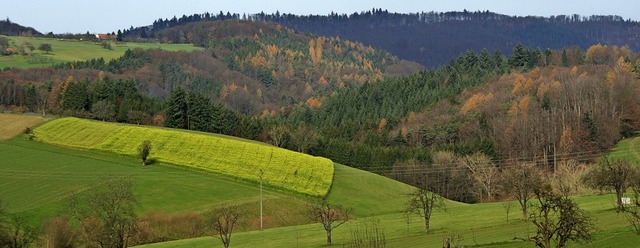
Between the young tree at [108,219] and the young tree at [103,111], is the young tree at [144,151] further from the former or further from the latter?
the young tree at [103,111]

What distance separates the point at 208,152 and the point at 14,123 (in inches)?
1366

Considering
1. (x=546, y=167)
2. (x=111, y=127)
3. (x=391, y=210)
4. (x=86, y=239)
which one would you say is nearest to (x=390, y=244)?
(x=86, y=239)

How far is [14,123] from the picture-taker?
128 metres

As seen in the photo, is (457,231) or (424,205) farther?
(424,205)

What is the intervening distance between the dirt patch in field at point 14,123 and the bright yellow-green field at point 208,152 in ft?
8.47

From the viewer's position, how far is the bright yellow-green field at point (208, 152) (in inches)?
4232

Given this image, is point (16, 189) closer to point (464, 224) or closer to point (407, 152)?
point (464, 224)

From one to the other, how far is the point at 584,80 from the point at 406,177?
63094 mm

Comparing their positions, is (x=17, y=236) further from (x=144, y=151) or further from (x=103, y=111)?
(x=103, y=111)

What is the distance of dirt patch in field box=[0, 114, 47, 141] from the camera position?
121856 millimetres

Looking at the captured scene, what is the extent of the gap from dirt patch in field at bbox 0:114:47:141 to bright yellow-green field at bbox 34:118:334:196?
8.47ft

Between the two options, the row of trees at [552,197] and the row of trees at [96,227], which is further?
the row of trees at [96,227]

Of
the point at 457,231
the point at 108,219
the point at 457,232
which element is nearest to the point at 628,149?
the point at 457,231

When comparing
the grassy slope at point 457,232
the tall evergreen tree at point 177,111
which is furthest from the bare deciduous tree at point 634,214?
the tall evergreen tree at point 177,111
